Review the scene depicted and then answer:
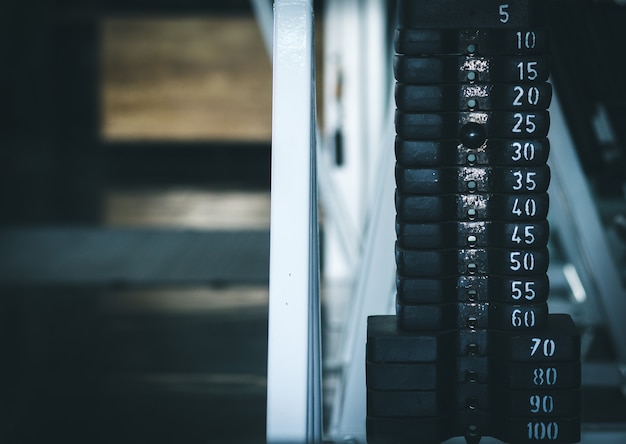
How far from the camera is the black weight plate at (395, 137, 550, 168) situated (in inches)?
109

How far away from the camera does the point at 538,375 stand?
2.80m

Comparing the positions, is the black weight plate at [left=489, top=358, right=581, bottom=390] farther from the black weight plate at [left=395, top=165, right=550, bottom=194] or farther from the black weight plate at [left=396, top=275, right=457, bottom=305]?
the black weight plate at [left=395, top=165, right=550, bottom=194]

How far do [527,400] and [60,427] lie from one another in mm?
2437

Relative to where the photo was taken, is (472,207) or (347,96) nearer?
(472,207)

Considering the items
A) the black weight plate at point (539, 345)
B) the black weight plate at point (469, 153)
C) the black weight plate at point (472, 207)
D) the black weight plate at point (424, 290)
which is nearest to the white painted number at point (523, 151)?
the black weight plate at point (469, 153)

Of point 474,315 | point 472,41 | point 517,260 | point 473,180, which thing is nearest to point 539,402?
point 474,315

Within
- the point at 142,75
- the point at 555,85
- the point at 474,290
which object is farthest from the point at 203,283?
the point at 142,75

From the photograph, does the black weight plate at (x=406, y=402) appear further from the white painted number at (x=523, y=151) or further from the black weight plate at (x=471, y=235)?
the white painted number at (x=523, y=151)

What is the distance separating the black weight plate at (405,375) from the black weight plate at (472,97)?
70cm

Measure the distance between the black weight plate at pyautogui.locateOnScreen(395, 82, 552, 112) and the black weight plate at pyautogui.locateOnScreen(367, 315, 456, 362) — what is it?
2.03 feet

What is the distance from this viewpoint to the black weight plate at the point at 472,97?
2768 mm

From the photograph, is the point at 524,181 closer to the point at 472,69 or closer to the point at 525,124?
the point at 525,124

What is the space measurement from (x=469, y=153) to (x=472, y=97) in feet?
0.50

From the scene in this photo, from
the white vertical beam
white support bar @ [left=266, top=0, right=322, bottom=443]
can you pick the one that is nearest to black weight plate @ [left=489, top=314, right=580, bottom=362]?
white support bar @ [left=266, top=0, right=322, bottom=443]
